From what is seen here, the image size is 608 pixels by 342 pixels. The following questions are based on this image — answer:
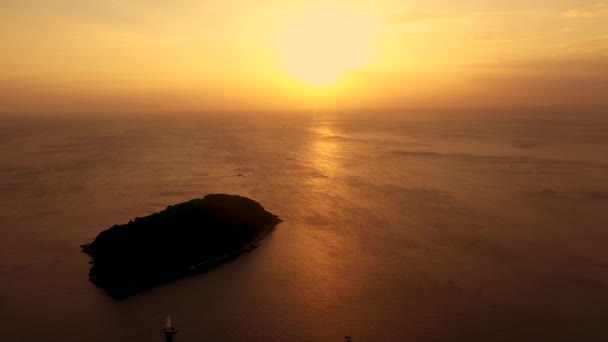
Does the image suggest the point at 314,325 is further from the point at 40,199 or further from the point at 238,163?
the point at 238,163

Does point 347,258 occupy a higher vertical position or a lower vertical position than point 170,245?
lower

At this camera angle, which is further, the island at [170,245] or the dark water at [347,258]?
the island at [170,245]

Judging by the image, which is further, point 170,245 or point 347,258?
point 347,258

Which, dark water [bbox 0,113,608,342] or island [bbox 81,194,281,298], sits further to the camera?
island [bbox 81,194,281,298]

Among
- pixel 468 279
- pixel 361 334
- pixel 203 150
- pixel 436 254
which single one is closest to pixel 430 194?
pixel 436 254
